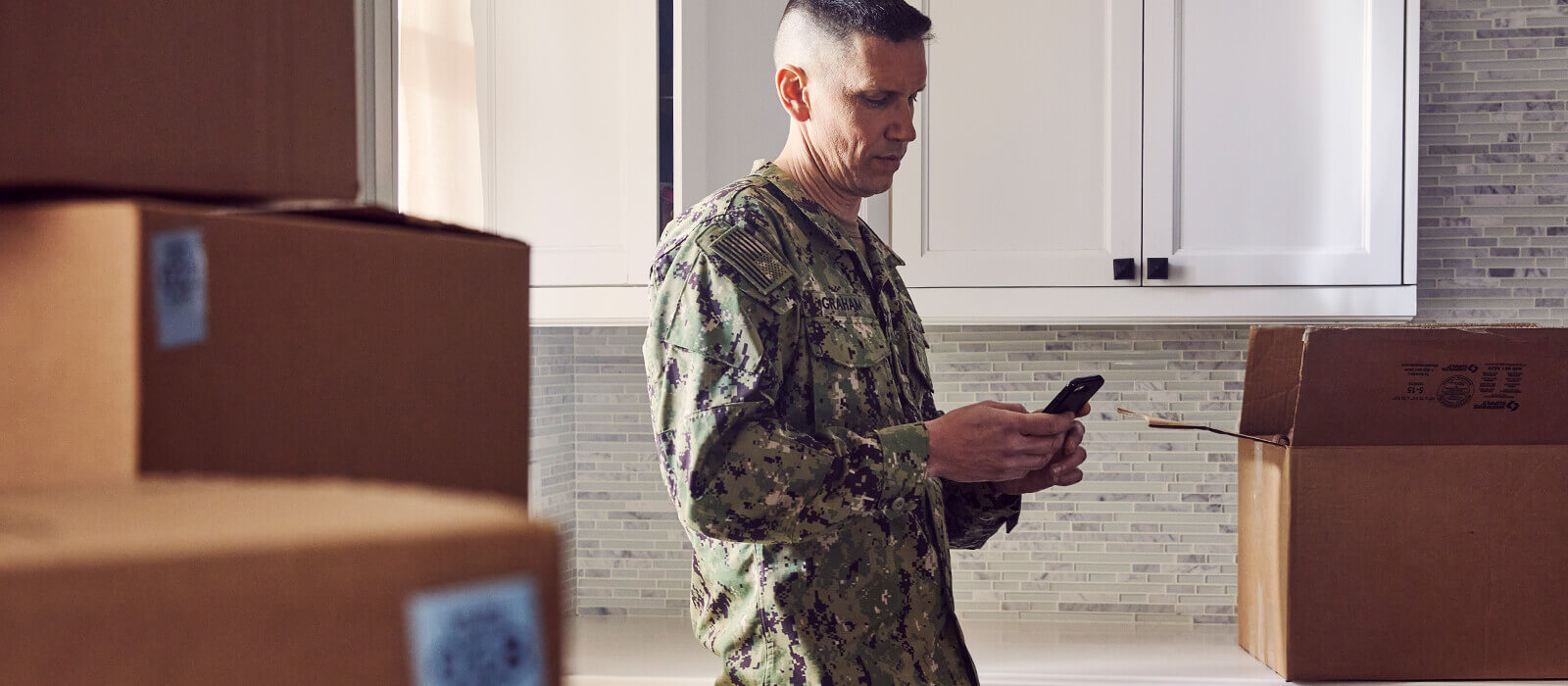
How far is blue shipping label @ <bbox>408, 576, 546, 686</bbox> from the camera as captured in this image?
0.25m

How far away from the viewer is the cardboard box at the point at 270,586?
0.21m

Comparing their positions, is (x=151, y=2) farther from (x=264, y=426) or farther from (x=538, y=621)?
(x=538, y=621)

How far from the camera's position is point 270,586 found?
0.76 feet

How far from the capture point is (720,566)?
1119 mm

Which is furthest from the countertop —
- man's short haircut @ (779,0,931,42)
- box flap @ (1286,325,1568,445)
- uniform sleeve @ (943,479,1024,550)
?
man's short haircut @ (779,0,931,42)

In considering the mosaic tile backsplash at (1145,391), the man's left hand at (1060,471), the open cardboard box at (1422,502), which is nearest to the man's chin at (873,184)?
the man's left hand at (1060,471)

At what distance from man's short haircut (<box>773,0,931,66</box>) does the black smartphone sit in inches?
16.9

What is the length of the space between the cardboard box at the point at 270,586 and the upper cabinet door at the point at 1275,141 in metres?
1.77

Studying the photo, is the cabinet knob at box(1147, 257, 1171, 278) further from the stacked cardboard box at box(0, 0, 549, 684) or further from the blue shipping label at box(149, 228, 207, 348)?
the blue shipping label at box(149, 228, 207, 348)

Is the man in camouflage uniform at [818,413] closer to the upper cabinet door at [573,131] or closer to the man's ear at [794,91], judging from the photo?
the man's ear at [794,91]

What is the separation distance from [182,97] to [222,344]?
11cm

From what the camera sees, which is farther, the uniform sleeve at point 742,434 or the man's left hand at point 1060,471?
the man's left hand at point 1060,471

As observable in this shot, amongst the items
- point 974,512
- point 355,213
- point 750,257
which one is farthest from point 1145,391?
point 355,213

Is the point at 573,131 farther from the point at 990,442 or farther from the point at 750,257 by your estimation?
the point at 990,442
